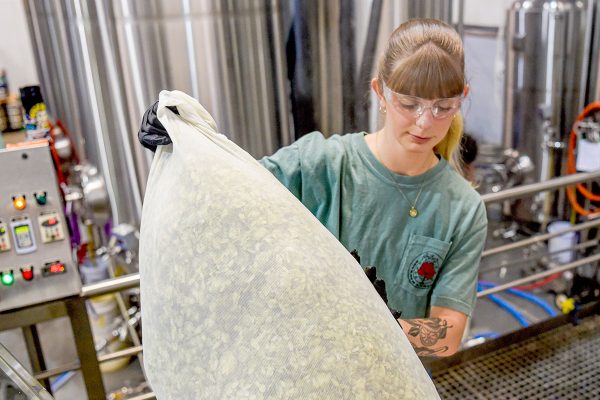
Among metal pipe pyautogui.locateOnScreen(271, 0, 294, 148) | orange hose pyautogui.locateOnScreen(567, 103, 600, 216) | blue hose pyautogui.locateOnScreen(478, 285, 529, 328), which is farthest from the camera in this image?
orange hose pyautogui.locateOnScreen(567, 103, 600, 216)

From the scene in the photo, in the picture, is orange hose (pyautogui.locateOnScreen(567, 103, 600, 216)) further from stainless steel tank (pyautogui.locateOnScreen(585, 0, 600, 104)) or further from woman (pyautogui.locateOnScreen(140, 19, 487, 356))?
woman (pyautogui.locateOnScreen(140, 19, 487, 356))

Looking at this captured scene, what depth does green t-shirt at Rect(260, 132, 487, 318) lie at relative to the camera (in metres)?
1.06

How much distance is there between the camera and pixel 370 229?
1081mm

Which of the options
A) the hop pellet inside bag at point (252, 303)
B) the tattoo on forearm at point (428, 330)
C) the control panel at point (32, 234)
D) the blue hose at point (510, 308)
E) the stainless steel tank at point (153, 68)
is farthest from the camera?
the blue hose at point (510, 308)

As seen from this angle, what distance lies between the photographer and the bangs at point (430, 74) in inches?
36.3

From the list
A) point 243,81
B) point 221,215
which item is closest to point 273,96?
point 243,81

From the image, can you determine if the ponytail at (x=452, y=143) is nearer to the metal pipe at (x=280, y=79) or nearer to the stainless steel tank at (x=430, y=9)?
the metal pipe at (x=280, y=79)

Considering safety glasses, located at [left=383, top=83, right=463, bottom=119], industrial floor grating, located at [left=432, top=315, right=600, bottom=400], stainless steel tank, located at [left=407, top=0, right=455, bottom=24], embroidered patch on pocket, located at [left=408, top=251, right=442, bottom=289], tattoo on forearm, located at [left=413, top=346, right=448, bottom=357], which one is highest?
stainless steel tank, located at [left=407, top=0, right=455, bottom=24]

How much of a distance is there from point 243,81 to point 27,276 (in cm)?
84

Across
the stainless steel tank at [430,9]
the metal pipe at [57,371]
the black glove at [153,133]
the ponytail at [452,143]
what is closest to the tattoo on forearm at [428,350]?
the ponytail at [452,143]

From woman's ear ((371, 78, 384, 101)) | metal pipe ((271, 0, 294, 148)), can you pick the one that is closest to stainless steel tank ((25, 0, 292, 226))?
metal pipe ((271, 0, 294, 148))

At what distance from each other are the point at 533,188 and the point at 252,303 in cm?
156

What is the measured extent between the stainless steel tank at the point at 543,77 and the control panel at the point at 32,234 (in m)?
2.38

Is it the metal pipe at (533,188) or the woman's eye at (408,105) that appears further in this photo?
the metal pipe at (533,188)
